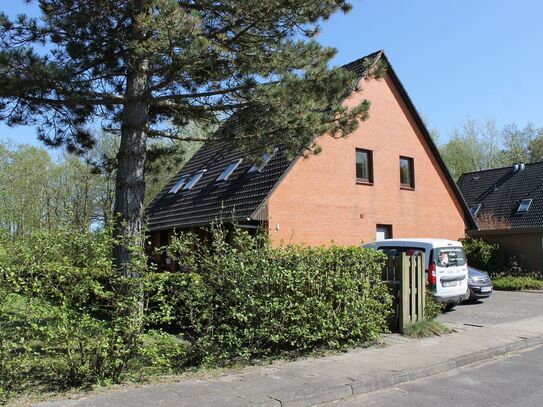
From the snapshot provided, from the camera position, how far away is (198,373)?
7.29 m

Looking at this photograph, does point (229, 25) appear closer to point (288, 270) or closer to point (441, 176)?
point (288, 270)

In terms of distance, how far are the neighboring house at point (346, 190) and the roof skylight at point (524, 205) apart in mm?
7324

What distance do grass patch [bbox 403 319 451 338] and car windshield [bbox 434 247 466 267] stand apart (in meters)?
2.62

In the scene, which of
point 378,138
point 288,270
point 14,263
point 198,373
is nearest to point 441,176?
point 378,138

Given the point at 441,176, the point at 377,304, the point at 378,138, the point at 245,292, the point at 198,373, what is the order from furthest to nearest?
1. the point at 441,176
2. the point at 378,138
3. the point at 377,304
4. the point at 245,292
5. the point at 198,373

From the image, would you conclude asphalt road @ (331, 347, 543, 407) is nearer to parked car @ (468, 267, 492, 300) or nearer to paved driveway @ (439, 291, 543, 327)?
paved driveway @ (439, 291, 543, 327)

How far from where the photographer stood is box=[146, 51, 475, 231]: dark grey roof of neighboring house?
17344 millimetres

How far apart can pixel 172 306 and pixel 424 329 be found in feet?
17.9

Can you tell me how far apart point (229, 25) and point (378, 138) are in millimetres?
13467

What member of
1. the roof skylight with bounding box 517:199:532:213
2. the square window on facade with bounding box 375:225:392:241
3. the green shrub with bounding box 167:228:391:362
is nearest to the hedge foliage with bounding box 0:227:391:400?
the green shrub with bounding box 167:228:391:362

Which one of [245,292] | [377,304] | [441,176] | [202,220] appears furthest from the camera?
[441,176]

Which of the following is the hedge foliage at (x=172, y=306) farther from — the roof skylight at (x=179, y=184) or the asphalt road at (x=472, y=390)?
the roof skylight at (x=179, y=184)

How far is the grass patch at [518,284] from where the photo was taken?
21297 millimetres

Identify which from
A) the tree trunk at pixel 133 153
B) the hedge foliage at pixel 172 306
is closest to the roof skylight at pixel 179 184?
the tree trunk at pixel 133 153
